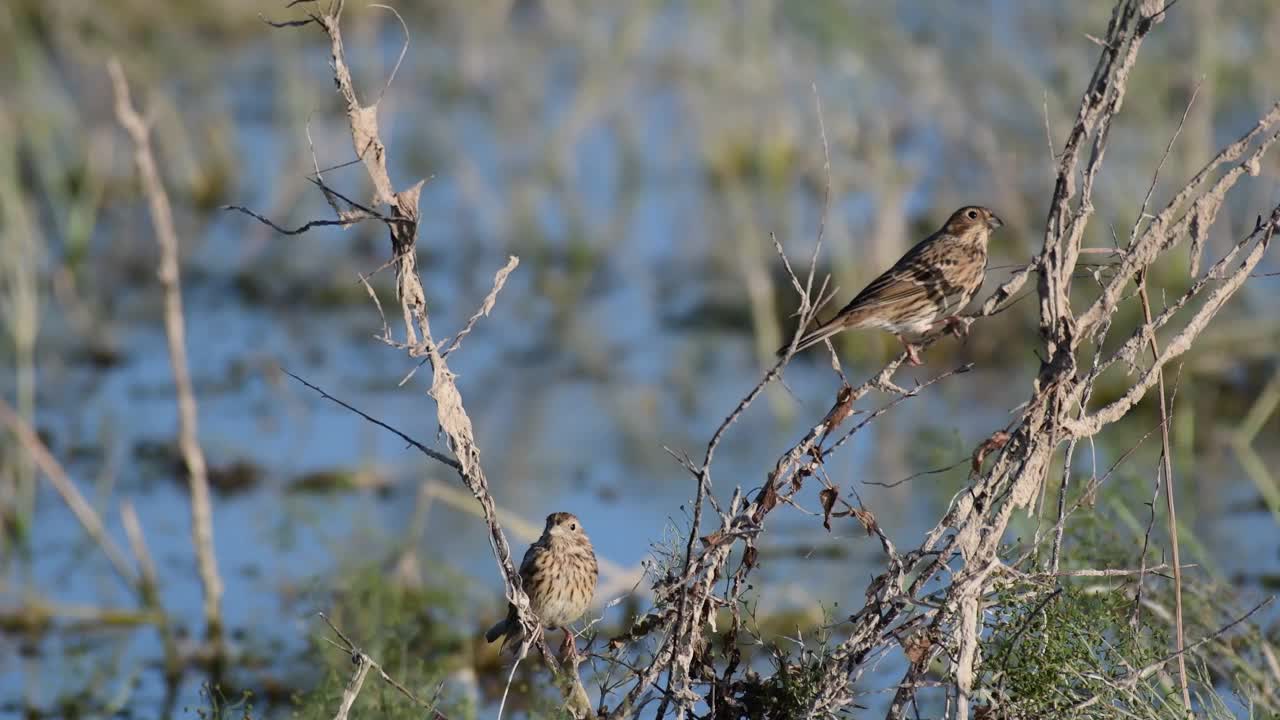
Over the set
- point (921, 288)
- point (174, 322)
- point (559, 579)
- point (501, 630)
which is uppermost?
point (174, 322)

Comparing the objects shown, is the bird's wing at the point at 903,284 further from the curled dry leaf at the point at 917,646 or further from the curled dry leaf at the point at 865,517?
the curled dry leaf at the point at 917,646

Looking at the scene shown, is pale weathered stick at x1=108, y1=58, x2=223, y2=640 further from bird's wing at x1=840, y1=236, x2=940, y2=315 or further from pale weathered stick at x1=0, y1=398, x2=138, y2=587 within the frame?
bird's wing at x1=840, y1=236, x2=940, y2=315

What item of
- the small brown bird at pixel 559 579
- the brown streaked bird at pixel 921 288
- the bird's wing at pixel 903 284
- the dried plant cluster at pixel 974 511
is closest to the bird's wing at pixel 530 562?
the small brown bird at pixel 559 579

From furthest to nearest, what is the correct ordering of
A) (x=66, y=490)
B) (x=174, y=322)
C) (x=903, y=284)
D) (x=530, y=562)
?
(x=66, y=490) → (x=174, y=322) → (x=903, y=284) → (x=530, y=562)

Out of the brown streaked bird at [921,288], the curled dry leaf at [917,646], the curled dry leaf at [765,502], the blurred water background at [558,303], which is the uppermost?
the blurred water background at [558,303]

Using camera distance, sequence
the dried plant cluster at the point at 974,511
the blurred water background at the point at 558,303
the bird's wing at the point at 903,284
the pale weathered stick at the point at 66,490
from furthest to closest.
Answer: the blurred water background at the point at 558,303 < the pale weathered stick at the point at 66,490 < the bird's wing at the point at 903,284 < the dried plant cluster at the point at 974,511

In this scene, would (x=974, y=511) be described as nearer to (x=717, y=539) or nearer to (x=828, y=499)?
(x=828, y=499)

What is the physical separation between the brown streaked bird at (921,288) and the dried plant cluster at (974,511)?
44.7 inches

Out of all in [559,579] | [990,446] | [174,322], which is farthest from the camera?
[174,322]

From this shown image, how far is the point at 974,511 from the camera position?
3793 mm

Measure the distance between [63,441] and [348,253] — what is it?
4.11m

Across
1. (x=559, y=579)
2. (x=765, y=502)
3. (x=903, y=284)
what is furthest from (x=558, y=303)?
(x=765, y=502)

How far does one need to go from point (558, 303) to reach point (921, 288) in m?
7.15

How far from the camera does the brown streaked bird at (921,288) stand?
5098 millimetres
